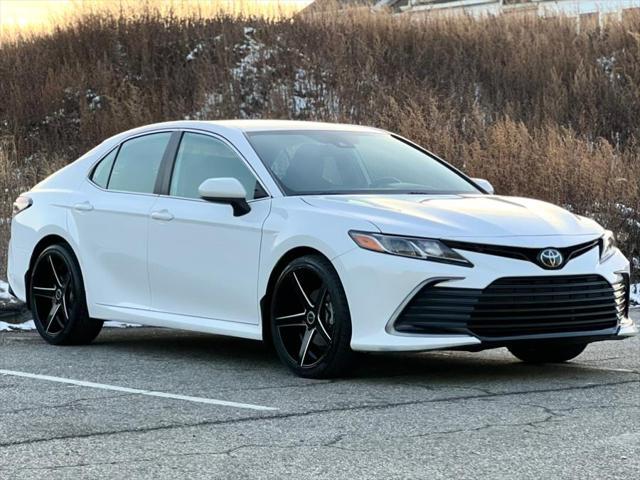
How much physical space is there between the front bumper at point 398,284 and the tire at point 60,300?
2781 mm

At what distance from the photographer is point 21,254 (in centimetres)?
962

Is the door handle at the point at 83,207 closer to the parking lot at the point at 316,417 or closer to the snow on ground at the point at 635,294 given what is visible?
the parking lot at the point at 316,417

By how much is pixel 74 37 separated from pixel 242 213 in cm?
1915

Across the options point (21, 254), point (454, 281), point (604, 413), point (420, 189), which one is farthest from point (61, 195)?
point (604, 413)

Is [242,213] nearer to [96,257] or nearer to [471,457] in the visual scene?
[96,257]

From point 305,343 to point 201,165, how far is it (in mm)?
1705

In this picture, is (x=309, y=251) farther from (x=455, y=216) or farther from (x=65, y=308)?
(x=65, y=308)

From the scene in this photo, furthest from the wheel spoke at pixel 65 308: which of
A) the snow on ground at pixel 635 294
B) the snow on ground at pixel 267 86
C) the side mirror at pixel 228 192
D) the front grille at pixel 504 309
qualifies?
the snow on ground at pixel 267 86

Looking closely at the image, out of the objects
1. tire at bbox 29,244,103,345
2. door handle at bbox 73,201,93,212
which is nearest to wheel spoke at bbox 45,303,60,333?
tire at bbox 29,244,103,345

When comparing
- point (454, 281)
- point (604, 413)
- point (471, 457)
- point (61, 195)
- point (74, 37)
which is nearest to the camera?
point (471, 457)

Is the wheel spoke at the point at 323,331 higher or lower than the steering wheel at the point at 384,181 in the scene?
lower

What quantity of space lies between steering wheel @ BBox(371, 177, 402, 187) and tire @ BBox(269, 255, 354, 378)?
97 cm

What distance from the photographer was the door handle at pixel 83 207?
29.6 ft

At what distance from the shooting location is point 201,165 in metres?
8.38
